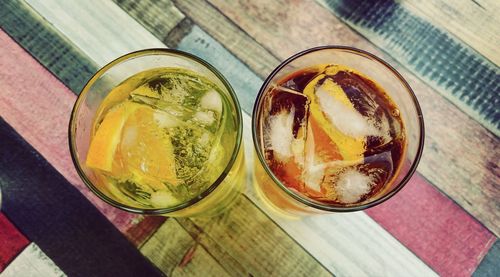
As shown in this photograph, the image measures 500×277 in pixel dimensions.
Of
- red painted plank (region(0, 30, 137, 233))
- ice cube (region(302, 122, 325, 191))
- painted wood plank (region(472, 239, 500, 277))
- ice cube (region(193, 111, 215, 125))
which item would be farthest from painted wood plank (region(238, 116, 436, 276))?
red painted plank (region(0, 30, 137, 233))

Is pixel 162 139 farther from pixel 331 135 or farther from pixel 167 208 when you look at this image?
pixel 331 135

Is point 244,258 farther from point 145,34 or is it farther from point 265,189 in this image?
point 145,34

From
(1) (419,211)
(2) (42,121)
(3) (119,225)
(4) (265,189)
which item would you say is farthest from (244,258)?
(2) (42,121)

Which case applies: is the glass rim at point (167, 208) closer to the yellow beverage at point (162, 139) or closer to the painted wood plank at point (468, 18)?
the yellow beverage at point (162, 139)

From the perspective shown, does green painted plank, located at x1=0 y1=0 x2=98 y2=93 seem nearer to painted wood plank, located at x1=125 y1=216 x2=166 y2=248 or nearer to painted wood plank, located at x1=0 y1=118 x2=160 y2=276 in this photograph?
painted wood plank, located at x1=0 y1=118 x2=160 y2=276

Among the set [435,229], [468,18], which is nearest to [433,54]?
[468,18]

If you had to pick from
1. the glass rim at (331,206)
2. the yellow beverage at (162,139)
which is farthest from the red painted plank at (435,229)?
the yellow beverage at (162,139)
